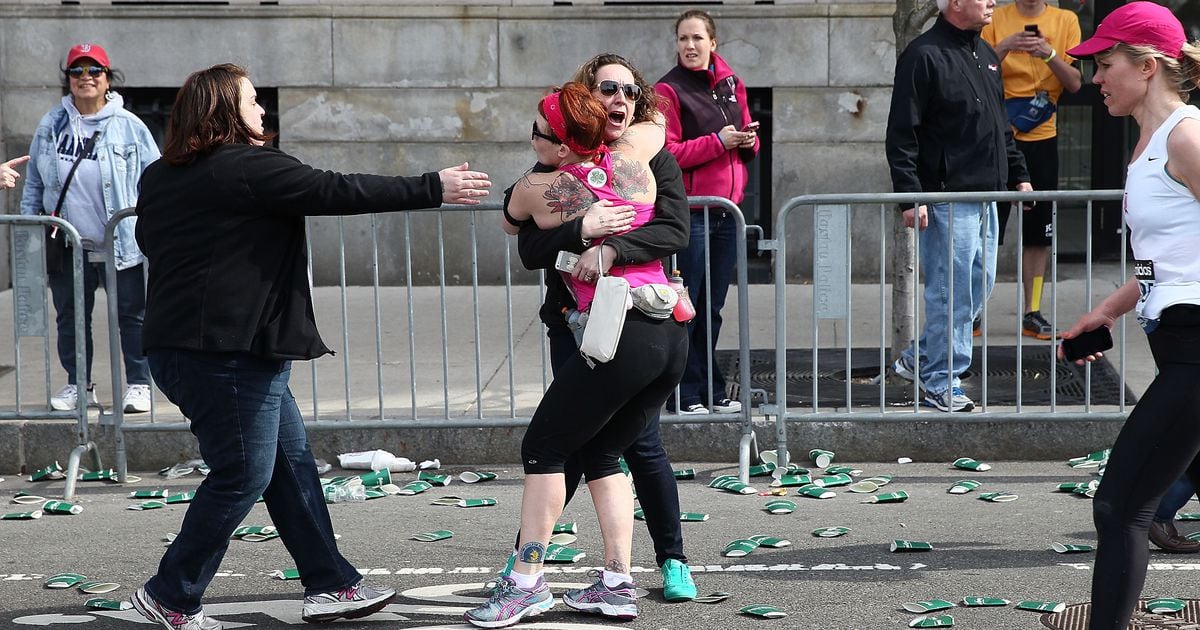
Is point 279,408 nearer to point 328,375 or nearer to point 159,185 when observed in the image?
point 159,185

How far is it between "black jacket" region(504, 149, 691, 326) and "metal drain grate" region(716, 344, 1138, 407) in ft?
9.13

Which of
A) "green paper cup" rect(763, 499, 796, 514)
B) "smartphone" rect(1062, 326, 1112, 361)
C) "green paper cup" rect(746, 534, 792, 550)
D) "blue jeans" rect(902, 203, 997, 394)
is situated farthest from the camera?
"blue jeans" rect(902, 203, 997, 394)

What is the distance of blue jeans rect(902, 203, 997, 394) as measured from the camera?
7.23m

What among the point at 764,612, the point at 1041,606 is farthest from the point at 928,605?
the point at 764,612

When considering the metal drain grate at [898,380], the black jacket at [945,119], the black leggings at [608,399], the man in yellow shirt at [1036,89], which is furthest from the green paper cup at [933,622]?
the man in yellow shirt at [1036,89]

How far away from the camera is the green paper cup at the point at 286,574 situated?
538 cm

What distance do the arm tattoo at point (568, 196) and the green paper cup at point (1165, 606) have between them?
213cm

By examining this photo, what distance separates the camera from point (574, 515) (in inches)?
246

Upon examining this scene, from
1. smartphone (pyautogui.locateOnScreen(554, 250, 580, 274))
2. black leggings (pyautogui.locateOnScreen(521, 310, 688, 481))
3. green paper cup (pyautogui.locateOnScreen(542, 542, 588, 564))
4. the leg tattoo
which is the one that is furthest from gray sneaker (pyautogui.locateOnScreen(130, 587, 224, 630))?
smartphone (pyautogui.locateOnScreen(554, 250, 580, 274))

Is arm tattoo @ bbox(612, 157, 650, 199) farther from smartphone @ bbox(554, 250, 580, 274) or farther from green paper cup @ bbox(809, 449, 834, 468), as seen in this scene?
green paper cup @ bbox(809, 449, 834, 468)

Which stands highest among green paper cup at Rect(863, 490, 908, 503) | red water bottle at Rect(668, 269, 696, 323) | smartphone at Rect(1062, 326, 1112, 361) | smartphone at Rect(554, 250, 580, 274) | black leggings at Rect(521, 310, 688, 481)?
smartphone at Rect(554, 250, 580, 274)

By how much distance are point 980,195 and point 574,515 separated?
2.36 m

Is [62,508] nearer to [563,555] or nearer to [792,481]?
[563,555]

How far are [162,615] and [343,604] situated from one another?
549 millimetres
